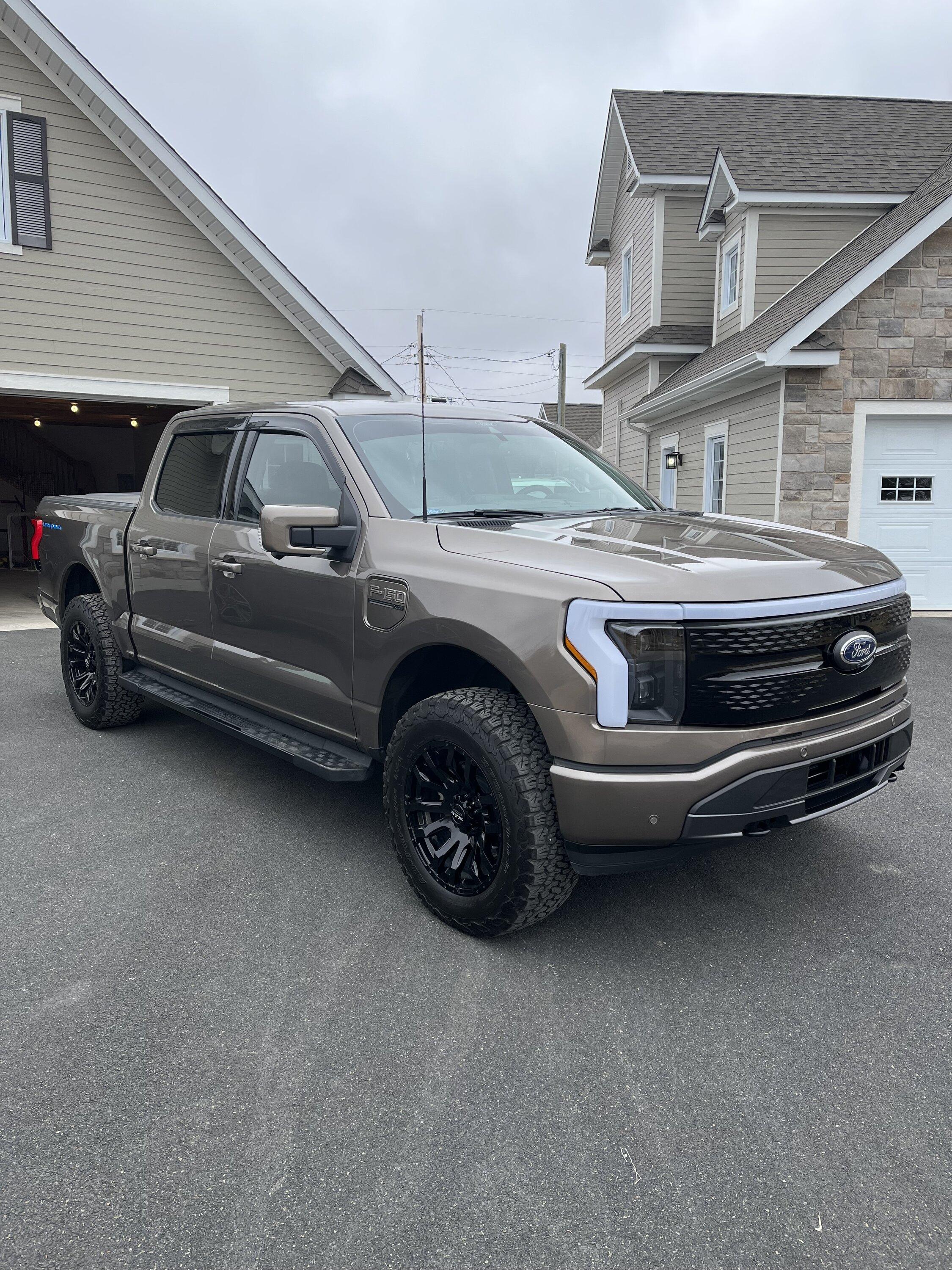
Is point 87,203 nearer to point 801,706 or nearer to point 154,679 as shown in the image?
point 154,679

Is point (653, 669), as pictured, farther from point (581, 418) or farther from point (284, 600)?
point (581, 418)

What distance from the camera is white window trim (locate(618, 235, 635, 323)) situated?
17.9 metres

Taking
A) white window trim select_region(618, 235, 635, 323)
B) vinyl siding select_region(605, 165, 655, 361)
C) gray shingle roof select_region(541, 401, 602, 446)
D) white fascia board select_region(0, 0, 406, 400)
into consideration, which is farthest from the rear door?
gray shingle roof select_region(541, 401, 602, 446)

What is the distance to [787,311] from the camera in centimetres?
1220

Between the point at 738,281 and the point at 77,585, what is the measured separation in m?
12.0

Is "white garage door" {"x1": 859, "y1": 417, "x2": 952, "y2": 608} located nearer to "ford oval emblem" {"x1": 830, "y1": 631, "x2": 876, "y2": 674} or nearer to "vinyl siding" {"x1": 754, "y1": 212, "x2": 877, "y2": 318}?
"vinyl siding" {"x1": 754, "y1": 212, "x2": 877, "y2": 318}

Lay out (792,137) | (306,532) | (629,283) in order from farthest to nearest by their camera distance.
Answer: (629,283), (792,137), (306,532)

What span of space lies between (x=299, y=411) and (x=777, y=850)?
9.55 feet

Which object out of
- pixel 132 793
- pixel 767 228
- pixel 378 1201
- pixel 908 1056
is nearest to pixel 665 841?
pixel 908 1056

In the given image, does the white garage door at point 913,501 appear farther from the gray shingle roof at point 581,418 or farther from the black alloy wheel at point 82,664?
the gray shingle roof at point 581,418

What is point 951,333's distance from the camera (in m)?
10.8

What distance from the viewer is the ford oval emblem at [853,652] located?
2879 millimetres

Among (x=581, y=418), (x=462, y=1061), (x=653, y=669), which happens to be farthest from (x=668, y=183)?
(x=581, y=418)

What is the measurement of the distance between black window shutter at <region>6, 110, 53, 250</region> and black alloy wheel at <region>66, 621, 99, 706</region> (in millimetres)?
6542
